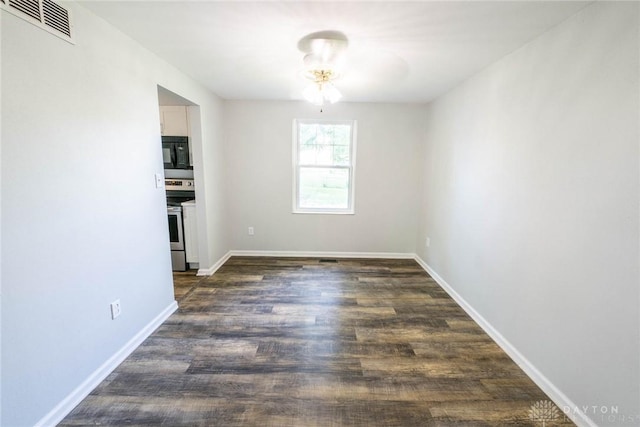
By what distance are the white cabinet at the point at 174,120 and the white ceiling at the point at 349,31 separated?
888 millimetres

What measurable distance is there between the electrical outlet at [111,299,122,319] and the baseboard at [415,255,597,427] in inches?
112

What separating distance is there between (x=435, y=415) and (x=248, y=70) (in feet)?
9.90

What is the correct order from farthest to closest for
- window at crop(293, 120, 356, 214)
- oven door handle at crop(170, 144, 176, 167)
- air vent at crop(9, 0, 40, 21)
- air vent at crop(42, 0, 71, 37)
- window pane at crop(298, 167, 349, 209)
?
→ window pane at crop(298, 167, 349, 209)
window at crop(293, 120, 356, 214)
oven door handle at crop(170, 144, 176, 167)
air vent at crop(42, 0, 71, 37)
air vent at crop(9, 0, 40, 21)

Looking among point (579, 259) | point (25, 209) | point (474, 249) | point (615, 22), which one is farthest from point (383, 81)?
point (25, 209)

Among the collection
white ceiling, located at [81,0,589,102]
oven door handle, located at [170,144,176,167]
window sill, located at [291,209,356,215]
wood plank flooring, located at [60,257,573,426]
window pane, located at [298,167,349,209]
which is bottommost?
wood plank flooring, located at [60,257,573,426]

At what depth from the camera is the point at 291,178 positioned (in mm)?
3969

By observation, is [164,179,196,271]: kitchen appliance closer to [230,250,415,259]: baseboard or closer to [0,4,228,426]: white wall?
[230,250,415,259]: baseboard

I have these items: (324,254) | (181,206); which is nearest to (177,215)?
(181,206)

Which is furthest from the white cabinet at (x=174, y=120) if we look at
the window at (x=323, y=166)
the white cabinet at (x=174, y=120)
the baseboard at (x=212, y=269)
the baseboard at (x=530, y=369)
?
the baseboard at (x=530, y=369)

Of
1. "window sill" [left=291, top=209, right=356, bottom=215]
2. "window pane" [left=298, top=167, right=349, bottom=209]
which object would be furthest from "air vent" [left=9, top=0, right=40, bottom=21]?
"window sill" [left=291, top=209, right=356, bottom=215]

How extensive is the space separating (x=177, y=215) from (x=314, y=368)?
8.40 feet

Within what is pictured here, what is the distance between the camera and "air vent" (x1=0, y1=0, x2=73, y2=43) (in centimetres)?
124

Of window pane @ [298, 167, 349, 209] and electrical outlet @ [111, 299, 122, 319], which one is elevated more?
window pane @ [298, 167, 349, 209]

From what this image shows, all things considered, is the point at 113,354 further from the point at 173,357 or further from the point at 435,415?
the point at 435,415
